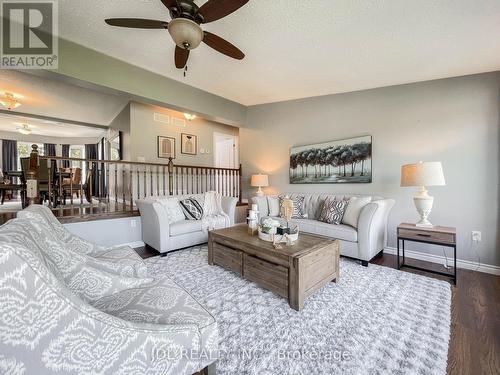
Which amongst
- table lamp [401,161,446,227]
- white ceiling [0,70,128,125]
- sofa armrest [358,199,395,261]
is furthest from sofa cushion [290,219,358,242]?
white ceiling [0,70,128,125]

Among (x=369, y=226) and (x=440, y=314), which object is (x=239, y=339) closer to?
(x=440, y=314)

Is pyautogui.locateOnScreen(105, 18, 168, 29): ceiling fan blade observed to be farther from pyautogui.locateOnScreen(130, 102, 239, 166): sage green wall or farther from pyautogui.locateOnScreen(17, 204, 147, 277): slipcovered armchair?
pyautogui.locateOnScreen(130, 102, 239, 166): sage green wall

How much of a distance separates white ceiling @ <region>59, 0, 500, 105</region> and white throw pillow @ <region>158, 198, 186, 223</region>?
6.39 ft

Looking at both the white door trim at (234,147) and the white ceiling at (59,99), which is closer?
the white ceiling at (59,99)

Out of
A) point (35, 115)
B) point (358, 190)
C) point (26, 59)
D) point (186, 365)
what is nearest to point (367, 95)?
point (358, 190)

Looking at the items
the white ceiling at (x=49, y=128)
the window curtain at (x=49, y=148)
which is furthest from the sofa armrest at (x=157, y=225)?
the window curtain at (x=49, y=148)

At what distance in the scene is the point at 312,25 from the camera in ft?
7.00

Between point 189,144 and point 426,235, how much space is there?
16.0 feet

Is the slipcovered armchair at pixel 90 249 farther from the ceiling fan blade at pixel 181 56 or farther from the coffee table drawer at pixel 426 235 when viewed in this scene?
the coffee table drawer at pixel 426 235

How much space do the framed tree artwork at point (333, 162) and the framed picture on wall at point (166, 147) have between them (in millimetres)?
2799

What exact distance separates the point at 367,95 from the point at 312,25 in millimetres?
1802

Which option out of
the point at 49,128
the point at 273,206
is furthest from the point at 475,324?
the point at 49,128

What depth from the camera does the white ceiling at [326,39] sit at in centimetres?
192

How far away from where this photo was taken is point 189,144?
546 cm
